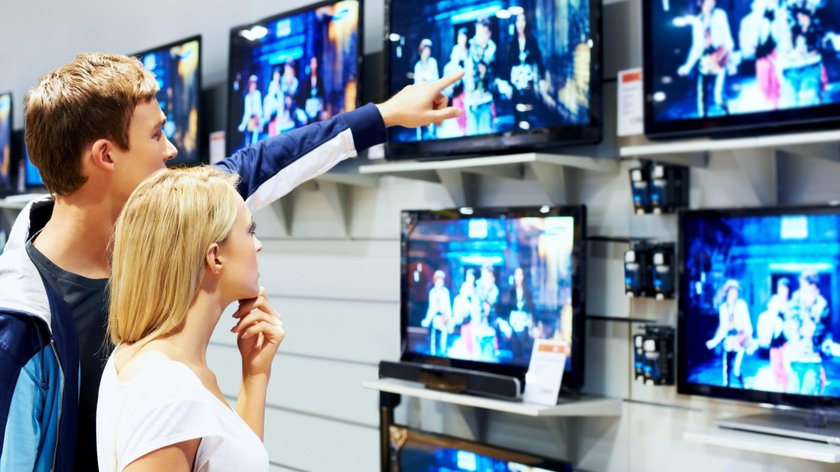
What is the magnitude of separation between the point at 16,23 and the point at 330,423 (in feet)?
12.3

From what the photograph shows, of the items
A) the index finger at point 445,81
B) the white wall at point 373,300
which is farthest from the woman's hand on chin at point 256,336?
the white wall at point 373,300

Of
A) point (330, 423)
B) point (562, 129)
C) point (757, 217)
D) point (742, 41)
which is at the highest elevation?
point (742, 41)

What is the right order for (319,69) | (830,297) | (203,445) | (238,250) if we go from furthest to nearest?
(319,69) < (830,297) < (238,250) < (203,445)

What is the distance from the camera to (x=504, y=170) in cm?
314

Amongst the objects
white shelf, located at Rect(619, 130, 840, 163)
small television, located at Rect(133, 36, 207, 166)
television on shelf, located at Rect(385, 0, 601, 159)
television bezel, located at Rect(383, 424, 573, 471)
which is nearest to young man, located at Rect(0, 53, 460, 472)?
white shelf, located at Rect(619, 130, 840, 163)

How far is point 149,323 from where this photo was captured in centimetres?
126

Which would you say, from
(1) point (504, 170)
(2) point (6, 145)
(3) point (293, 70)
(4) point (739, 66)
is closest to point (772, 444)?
(4) point (739, 66)

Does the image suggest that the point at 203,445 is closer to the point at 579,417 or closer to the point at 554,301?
the point at 554,301

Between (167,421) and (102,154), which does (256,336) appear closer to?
(167,421)

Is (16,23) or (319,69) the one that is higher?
(16,23)

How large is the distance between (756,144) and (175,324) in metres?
1.61

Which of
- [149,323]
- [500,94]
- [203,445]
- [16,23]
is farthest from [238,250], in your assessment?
[16,23]

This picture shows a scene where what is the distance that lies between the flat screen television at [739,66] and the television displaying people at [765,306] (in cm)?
28

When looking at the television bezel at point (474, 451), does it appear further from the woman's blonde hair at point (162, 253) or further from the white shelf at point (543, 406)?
the woman's blonde hair at point (162, 253)
